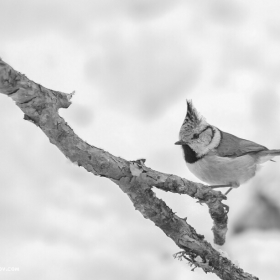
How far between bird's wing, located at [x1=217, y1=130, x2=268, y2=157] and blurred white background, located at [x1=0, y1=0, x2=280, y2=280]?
611 millimetres

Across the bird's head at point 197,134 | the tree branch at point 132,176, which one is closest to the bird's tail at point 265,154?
the bird's head at point 197,134

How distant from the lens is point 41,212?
4195 mm

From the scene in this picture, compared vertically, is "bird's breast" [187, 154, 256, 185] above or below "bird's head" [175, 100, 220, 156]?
below

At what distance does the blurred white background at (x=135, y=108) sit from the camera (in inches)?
155

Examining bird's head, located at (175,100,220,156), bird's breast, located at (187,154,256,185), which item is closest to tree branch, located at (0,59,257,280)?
bird's breast, located at (187,154,256,185)

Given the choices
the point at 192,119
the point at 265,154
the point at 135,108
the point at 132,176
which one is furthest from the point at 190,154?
the point at 135,108

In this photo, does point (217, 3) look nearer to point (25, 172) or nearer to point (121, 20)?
point (121, 20)

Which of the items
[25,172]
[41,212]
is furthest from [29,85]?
[25,172]

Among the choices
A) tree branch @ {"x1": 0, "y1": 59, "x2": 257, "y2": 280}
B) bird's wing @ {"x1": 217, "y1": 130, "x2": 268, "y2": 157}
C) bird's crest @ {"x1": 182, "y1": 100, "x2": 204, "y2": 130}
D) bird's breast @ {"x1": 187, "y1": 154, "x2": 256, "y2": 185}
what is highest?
bird's wing @ {"x1": 217, "y1": 130, "x2": 268, "y2": 157}

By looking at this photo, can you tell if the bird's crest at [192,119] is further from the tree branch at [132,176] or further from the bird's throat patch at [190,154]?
the tree branch at [132,176]

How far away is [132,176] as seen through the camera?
2.13 m

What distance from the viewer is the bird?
309cm

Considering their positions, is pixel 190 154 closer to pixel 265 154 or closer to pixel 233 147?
pixel 233 147

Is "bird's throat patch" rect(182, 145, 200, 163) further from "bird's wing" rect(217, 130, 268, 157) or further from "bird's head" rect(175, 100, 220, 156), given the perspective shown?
"bird's wing" rect(217, 130, 268, 157)
